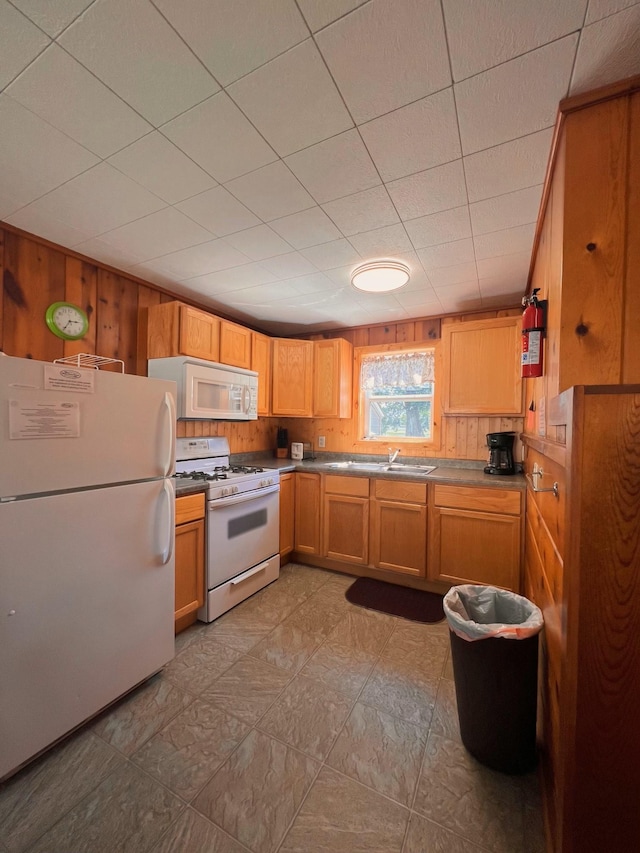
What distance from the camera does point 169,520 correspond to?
1752mm

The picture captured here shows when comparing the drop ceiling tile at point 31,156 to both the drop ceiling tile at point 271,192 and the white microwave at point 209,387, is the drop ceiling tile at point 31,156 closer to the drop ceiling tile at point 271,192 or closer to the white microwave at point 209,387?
the drop ceiling tile at point 271,192

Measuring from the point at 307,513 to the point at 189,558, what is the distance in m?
1.28

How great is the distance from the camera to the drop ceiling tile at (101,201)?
1514mm

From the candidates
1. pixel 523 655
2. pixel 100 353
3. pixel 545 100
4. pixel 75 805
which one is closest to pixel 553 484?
pixel 523 655

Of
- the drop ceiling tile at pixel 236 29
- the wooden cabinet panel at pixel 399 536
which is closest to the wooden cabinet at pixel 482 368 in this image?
the wooden cabinet panel at pixel 399 536

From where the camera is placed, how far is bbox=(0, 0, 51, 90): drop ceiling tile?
914mm

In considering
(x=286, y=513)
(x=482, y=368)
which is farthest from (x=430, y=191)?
(x=286, y=513)

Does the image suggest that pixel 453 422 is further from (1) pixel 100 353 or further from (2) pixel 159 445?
(1) pixel 100 353

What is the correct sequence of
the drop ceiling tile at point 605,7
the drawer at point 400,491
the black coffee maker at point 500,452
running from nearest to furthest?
the drop ceiling tile at point 605,7, the drawer at point 400,491, the black coffee maker at point 500,452

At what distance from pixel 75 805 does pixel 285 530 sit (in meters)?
2.05

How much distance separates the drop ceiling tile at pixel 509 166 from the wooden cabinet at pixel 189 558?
7.36 feet

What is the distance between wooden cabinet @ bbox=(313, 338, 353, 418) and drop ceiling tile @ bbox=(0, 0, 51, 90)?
2694 mm

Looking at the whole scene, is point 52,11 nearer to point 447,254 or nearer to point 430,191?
point 430,191

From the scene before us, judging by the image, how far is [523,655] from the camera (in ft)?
4.13
